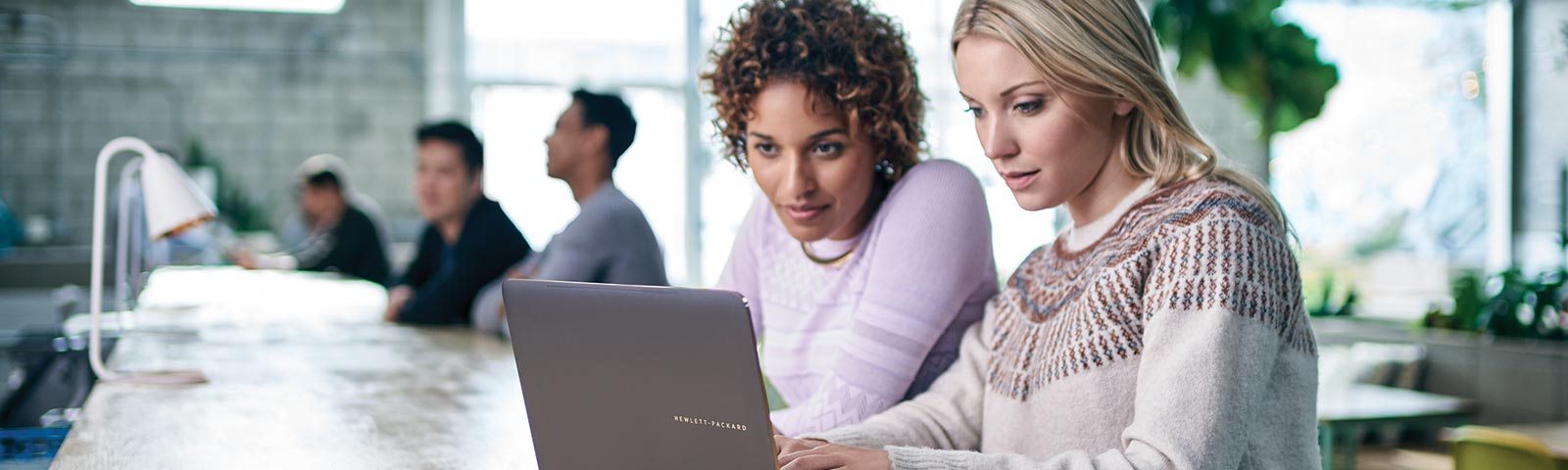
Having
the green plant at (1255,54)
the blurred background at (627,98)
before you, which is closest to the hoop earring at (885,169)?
the green plant at (1255,54)

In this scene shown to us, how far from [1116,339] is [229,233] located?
7496 mm

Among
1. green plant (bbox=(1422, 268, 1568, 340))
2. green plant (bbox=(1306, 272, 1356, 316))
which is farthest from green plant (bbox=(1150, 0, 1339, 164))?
green plant (bbox=(1422, 268, 1568, 340))

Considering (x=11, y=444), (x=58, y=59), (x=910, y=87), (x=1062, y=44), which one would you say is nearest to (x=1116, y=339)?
(x=1062, y=44)

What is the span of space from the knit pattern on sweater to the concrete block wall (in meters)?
7.53

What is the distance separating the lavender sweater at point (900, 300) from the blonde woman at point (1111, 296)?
6 centimetres

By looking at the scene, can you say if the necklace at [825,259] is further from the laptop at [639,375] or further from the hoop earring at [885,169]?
the laptop at [639,375]

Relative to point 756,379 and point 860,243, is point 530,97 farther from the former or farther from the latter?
point 756,379

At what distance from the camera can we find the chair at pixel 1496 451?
2355 millimetres

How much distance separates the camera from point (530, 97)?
27.5ft

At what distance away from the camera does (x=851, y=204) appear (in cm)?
150

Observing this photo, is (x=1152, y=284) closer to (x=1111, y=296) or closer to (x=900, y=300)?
(x=1111, y=296)

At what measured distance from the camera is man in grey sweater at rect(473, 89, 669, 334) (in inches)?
107

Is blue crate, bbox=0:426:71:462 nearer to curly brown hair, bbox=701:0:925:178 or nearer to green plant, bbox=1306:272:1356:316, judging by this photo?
curly brown hair, bbox=701:0:925:178

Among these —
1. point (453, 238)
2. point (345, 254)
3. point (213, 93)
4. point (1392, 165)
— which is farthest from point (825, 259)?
point (1392, 165)
